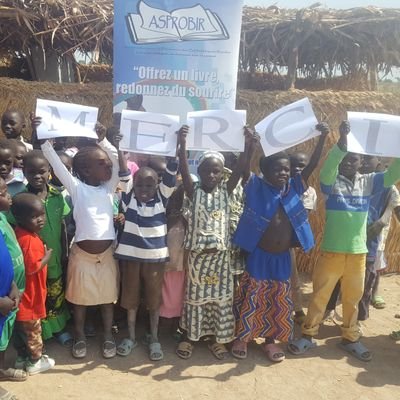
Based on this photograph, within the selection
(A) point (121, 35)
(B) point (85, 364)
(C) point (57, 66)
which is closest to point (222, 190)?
(B) point (85, 364)

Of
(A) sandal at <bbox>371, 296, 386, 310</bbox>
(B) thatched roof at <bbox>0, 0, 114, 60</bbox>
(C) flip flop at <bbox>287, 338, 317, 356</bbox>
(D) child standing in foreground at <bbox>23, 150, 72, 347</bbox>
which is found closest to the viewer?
(D) child standing in foreground at <bbox>23, 150, 72, 347</bbox>

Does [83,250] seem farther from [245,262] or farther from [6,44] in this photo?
[6,44]

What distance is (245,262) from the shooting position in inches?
143

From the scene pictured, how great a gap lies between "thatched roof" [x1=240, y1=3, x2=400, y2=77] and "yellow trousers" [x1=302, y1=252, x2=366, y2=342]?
3.09 metres

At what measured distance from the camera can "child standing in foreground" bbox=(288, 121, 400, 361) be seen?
363 centimetres

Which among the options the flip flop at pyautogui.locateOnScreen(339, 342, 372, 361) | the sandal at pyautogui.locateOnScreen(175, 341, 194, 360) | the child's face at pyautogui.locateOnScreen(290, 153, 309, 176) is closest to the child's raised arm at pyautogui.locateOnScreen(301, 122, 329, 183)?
the child's face at pyautogui.locateOnScreen(290, 153, 309, 176)

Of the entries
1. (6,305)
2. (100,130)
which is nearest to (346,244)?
(100,130)

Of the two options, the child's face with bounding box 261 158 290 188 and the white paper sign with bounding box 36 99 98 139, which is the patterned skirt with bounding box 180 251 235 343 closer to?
the child's face with bounding box 261 158 290 188

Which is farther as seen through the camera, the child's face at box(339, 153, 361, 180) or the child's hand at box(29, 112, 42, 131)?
the child's face at box(339, 153, 361, 180)

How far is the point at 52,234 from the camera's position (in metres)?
3.40

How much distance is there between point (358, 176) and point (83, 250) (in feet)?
7.34

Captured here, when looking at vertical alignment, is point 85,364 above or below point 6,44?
below

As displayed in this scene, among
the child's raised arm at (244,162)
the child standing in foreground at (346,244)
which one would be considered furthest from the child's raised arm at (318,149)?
the child's raised arm at (244,162)

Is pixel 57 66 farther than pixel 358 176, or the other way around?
pixel 57 66
